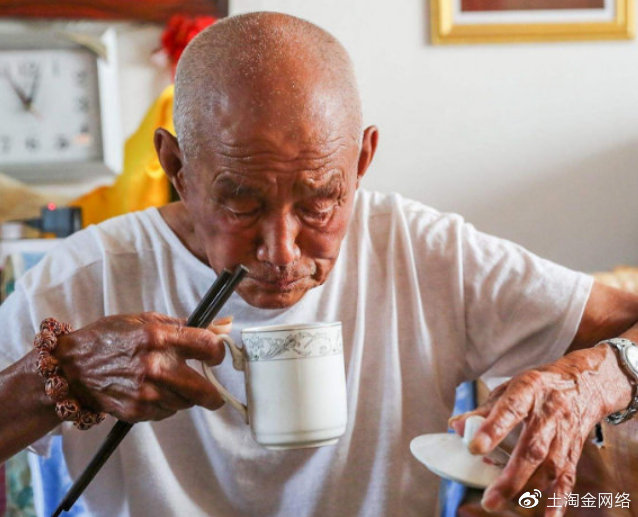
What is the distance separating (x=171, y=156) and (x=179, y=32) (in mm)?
1232

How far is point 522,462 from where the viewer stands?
896 mm

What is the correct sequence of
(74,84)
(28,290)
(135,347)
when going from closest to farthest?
(135,347) < (28,290) < (74,84)

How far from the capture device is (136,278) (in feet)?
4.70

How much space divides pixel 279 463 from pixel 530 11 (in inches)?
63.9

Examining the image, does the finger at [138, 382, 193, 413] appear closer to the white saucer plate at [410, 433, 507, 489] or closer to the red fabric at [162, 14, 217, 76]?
the white saucer plate at [410, 433, 507, 489]

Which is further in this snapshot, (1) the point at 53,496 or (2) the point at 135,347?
(1) the point at 53,496

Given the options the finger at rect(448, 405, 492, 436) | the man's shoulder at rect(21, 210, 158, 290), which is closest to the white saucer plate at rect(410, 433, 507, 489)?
the finger at rect(448, 405, 492, 436)

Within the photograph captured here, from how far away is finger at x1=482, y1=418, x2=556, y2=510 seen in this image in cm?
84

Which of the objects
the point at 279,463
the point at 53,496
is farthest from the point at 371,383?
the point at 53,496

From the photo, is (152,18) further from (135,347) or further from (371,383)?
(135,347)

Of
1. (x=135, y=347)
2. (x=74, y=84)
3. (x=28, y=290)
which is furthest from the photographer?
(x=74, y=84)

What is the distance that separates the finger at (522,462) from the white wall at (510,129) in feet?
5.23

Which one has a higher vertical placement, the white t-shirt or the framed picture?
the framed picture

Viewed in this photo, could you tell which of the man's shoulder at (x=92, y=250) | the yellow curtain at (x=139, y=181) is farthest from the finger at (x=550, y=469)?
the yellow curtain at (x=139, y=181)
